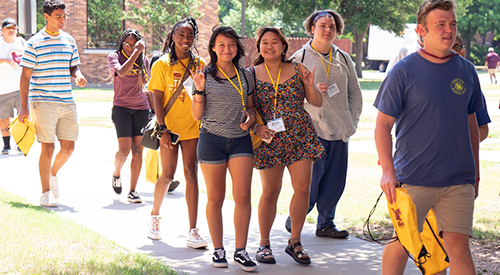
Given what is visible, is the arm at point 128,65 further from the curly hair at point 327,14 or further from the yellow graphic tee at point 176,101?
the curly hair at point 327,14

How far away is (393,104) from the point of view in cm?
370

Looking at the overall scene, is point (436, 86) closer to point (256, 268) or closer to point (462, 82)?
point (462, 82)

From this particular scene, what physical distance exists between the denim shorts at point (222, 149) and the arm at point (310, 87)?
2.24 ft

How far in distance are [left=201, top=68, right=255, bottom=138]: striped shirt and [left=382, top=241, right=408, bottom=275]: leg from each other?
164 cm

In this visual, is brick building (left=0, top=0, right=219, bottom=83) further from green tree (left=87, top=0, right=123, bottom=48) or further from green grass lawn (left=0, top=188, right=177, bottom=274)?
green grass lawn (left=0, top=188, right=177, bottom=274)

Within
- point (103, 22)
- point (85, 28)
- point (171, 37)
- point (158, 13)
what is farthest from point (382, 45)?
point (171, 37)

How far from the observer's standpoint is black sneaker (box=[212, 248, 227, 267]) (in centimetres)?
493

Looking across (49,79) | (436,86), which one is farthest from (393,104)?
(49,79)

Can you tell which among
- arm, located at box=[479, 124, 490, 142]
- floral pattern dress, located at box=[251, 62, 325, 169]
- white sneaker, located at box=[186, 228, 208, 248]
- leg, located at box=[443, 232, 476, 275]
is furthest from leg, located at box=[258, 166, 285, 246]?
leg, located at box=[443, 232, 476, 275]

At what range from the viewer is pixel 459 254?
3607mm

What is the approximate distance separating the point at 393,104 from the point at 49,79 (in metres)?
4.53

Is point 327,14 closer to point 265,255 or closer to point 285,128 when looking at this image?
point 285,128

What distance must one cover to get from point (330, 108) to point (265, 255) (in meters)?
1.63

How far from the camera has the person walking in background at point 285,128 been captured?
5020 millimetres
